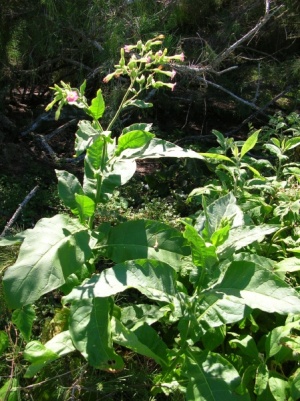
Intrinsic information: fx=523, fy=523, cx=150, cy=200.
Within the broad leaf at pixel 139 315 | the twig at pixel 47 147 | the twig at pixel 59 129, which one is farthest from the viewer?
the twig at pixel 59 129

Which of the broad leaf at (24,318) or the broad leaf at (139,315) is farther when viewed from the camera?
the broad leaf at (139,315)

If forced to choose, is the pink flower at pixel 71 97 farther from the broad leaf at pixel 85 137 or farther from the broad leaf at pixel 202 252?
the broad leaf at pixel 202 252

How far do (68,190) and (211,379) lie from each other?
3.04ft

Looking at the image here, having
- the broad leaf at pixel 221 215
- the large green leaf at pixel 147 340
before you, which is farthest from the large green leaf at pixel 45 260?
the broad leaf at pixel 221 215

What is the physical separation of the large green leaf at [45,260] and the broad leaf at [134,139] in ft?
1.23

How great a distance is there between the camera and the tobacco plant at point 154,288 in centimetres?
182

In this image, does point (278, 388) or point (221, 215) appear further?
point (221, 215)

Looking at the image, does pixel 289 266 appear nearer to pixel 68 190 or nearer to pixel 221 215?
pixel 221 215

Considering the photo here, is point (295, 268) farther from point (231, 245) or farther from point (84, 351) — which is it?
point (84, 351)

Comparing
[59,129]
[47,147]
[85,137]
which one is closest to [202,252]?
[85,137]

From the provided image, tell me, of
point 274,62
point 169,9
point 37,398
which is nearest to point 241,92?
point 274,62

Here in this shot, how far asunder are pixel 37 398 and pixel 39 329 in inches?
17.2

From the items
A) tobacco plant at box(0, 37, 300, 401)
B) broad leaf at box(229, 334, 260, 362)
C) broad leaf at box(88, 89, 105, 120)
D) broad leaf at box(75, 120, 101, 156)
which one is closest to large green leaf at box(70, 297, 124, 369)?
tobacco plant at box(0, 37, 300, 401)

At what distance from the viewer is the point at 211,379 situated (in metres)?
1.84
